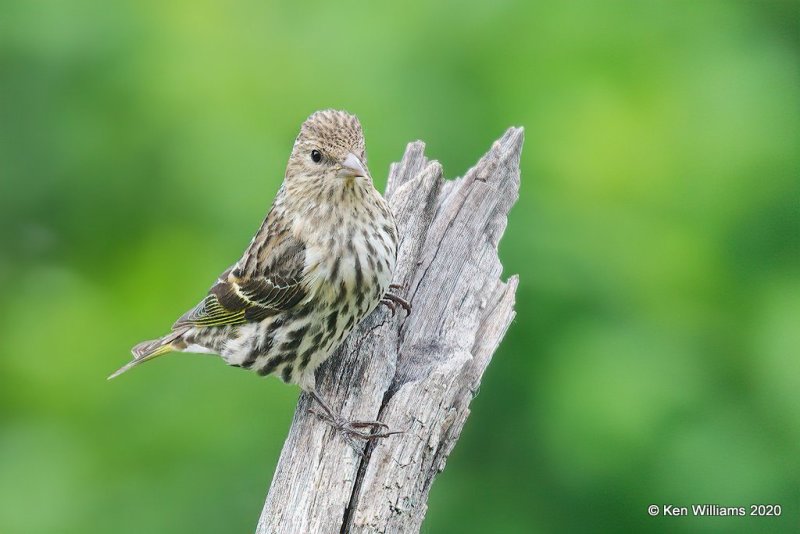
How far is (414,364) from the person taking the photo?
16.6 feet

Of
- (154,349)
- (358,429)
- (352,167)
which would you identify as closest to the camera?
(358,429)

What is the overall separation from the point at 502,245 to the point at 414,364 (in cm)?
119

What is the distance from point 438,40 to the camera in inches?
259

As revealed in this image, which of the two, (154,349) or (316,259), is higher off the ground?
(316,259)

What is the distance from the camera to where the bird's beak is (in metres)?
5.18

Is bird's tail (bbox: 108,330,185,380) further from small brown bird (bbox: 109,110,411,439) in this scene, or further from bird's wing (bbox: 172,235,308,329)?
small brown bird (bbox: 109,110,411,439)

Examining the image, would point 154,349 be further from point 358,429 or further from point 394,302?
point 358,429

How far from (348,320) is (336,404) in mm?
455

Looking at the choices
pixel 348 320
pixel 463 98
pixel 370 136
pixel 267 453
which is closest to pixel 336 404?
pixel 348 320

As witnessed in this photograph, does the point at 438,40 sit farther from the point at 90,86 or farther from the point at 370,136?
the point at 90,86

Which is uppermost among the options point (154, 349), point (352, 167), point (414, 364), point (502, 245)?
point (502, 245)

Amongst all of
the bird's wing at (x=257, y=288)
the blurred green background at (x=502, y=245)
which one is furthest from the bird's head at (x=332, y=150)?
the blurred green background at (x=502, y=245)

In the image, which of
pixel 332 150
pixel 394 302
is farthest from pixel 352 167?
pixel 394 302

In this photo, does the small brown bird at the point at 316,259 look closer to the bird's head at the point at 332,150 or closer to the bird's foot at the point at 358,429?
the bird's head at the point at 332,150
